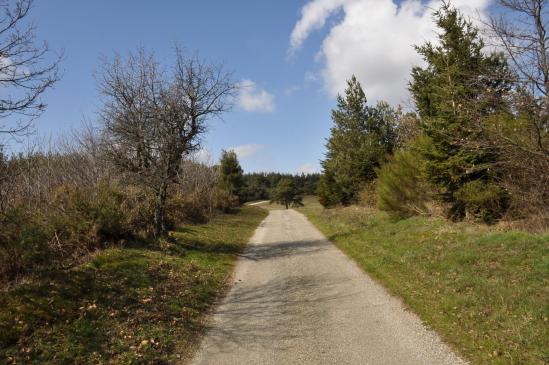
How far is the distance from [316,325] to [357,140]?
89.5 feet

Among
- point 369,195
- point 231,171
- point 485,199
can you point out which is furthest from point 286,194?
point 485,199

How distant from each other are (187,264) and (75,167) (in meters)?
14.1

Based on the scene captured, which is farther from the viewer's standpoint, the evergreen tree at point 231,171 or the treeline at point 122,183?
the evergreen tree at point 231,171

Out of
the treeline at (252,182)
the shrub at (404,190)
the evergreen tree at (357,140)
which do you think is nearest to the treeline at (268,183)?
the treeline at (252,182)

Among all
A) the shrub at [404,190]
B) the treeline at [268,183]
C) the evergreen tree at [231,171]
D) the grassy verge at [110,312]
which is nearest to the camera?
the grassy verge at [110,312]

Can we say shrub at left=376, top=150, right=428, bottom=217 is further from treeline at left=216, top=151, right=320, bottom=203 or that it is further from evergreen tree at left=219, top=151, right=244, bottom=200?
evergreen tree at left=219, top=151, right=244, bottom=200

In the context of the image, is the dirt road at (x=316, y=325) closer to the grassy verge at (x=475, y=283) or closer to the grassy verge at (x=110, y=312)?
the grassy verge at (x=475, y=283)

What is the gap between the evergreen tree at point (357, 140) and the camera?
3041cm

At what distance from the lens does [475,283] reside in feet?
25.4

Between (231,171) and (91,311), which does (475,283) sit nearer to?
(91,311)

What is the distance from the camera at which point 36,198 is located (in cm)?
1331

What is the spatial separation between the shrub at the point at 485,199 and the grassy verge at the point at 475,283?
0.80 metres

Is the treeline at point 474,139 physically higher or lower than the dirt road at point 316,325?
higher

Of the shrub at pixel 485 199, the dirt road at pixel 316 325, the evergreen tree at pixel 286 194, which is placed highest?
the evergreen tree at pixel 286 194
